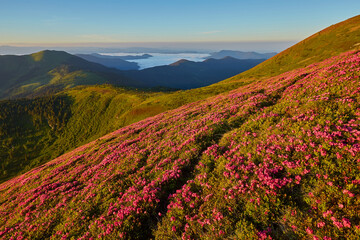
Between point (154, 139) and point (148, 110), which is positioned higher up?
point (154, 139)

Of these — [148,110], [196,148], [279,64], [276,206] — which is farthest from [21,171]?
[279,64]

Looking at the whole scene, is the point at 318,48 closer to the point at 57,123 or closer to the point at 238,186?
the point at 238,186

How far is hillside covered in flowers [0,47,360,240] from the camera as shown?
18.9ft

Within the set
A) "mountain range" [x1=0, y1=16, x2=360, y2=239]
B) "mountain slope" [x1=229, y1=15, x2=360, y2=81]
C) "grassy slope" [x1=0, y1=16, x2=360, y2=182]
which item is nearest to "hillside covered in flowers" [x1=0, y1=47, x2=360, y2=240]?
"mountain range" [x1=0, y1=16, x2=360, y2=239]

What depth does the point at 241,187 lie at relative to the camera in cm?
746

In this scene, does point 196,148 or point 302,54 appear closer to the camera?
point 196,148

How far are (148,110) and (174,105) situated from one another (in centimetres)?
1254

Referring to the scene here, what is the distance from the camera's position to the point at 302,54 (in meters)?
98.8

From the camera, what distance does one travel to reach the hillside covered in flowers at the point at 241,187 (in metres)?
5.77

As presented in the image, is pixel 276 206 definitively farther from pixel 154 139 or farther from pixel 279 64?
pixel 279 64

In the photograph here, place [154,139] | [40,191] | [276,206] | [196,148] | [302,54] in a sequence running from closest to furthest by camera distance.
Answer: [276,206]
[196,148]
[40,191]
[154,139]
[302,54]

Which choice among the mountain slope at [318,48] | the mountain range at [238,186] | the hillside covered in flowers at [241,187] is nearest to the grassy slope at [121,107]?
the mountain slope at [318,48]

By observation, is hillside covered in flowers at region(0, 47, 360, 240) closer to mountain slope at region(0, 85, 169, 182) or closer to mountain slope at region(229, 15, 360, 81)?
mountain slope at region(0, 85, 169, 182)

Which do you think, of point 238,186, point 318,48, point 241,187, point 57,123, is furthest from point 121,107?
point 318,48
